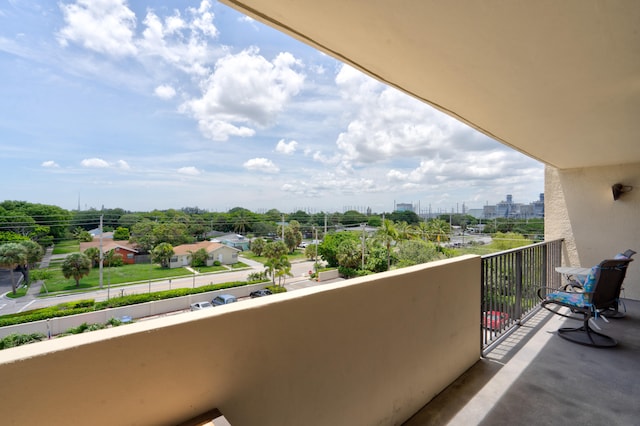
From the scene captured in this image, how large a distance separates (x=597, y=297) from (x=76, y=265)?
27428 millimetres

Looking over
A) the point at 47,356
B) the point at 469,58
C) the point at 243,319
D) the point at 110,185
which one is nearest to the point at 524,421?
the point at 243,319

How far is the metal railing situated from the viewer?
2.80 meters

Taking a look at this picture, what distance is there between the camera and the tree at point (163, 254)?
25.7 metres

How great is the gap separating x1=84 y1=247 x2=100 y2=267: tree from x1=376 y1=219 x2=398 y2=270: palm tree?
25.9 meters

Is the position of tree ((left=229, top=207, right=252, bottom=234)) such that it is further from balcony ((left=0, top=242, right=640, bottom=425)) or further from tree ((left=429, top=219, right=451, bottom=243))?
balcony ((left=0, top=242, right=640, bottom=425))

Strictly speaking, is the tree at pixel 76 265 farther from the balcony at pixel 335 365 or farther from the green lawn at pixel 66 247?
the balcony at pixel 335 365

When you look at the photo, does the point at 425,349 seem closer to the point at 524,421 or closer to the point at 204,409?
the point at 524,421

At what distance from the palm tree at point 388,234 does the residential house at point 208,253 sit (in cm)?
1692

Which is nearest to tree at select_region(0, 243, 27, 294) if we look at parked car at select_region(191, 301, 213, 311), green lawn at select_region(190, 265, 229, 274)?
parked car at select_region(191, 301, 213, 311)

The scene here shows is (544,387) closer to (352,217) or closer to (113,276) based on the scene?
(113,276)

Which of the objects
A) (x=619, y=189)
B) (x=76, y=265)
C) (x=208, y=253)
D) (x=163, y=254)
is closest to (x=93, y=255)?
(x=76, y=265)

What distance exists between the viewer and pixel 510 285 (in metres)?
3.37

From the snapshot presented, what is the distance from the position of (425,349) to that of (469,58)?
1.85m

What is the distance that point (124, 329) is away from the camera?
90cm
